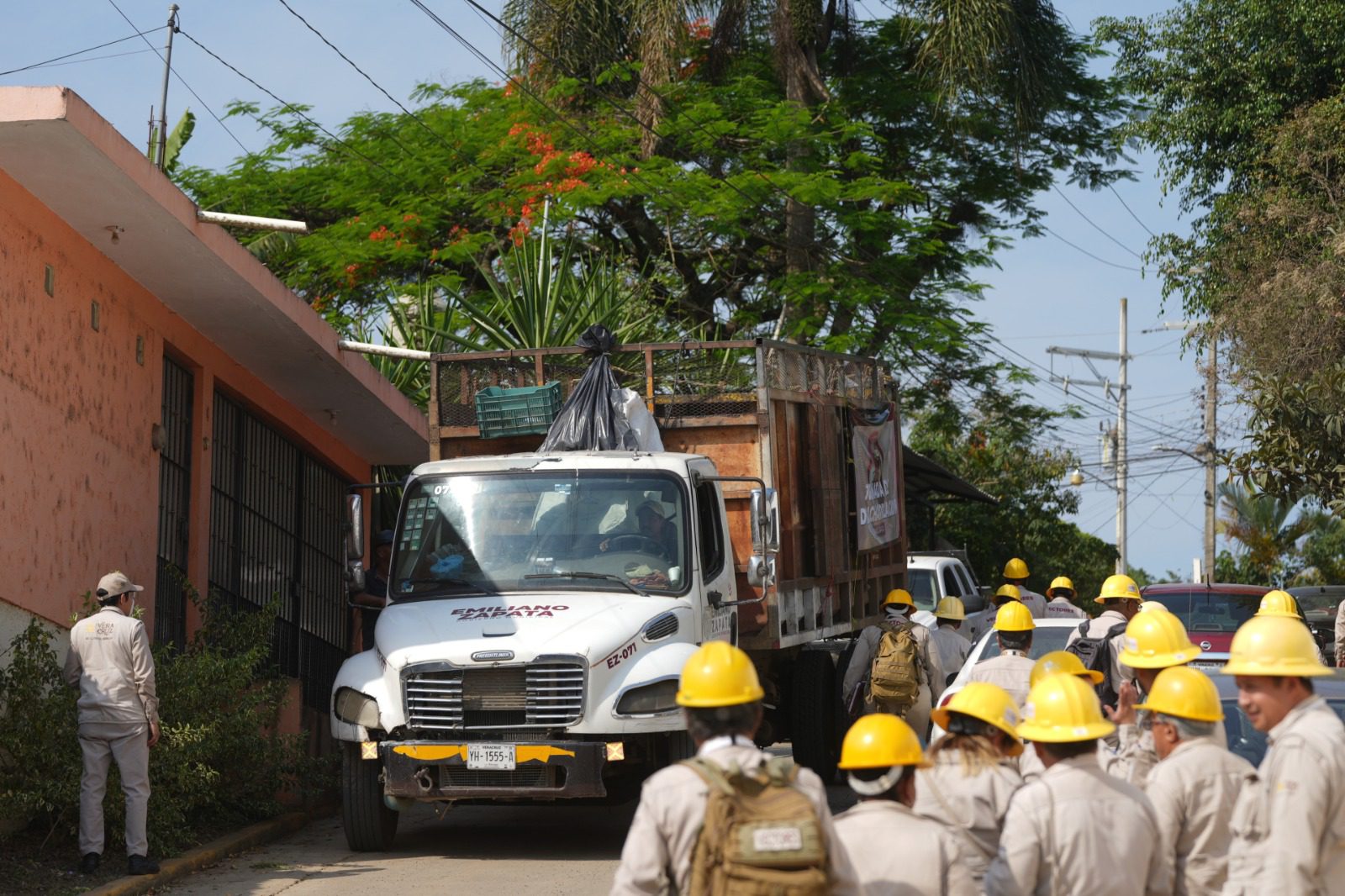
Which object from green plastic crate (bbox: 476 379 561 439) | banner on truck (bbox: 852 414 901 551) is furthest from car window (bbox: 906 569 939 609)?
green plastic crate (bbox: 476 379 561 439)

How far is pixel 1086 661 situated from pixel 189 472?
7992 millimetres

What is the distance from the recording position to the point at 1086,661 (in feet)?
29.6

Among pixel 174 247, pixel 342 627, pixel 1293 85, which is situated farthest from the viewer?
pixel 1293 85

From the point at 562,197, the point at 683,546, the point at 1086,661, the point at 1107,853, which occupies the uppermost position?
the point at 562,197

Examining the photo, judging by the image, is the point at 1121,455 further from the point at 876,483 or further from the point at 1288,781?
the point at 1288,781

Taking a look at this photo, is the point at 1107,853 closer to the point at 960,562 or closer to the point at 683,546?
the point at 683,546

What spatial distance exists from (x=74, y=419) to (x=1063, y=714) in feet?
28.1

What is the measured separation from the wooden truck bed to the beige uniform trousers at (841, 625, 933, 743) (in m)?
0.56

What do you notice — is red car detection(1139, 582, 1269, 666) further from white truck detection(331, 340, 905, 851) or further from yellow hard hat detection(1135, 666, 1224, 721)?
yellow hard hat detection(1135, 666, 1224, 721)

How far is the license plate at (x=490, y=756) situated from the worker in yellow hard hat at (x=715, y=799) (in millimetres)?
5095

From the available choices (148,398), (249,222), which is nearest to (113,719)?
(249,222)

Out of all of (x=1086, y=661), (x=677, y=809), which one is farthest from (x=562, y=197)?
(x=677, y=809)

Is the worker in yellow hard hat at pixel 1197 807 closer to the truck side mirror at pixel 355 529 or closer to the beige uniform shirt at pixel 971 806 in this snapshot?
the beige uniform shirt at pixel 971 806

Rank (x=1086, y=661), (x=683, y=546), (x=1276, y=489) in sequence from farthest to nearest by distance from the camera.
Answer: (x=1276, y=489) → (x=683, y=546) → (x=1086, y=661)
